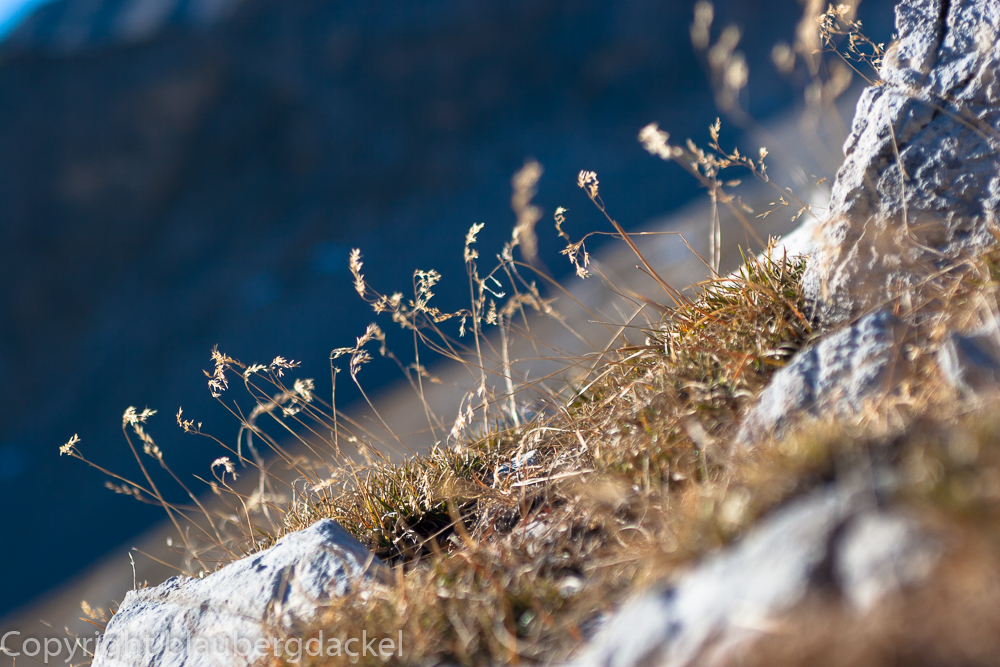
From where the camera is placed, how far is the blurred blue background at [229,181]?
809 inches

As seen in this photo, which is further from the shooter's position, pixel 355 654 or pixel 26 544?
pixel 26 544

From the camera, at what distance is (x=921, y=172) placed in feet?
6.18

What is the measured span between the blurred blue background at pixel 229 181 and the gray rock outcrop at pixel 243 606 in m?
15.9

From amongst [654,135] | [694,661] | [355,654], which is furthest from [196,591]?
[654,135]

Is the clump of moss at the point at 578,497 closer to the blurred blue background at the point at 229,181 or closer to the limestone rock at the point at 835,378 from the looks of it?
the limestone rock at the point at 835,378

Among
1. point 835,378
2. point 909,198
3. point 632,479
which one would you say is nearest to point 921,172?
point 909,198

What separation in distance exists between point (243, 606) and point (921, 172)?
240 cm

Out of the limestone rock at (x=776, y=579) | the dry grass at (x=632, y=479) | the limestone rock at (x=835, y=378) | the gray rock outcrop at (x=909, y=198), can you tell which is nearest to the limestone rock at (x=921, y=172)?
the gray rock outcrop at (x=909, y=198)

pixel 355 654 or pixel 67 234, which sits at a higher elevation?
pixel 67 234

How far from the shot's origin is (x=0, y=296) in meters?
22.1

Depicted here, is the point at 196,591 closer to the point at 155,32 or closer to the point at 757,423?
the point at 757,423

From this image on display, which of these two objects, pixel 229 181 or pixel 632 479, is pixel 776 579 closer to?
pixel 632 479

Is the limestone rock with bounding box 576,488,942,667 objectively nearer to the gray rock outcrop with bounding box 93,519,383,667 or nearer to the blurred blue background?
the gray rock outcrop with bounding box 93,519,383,667

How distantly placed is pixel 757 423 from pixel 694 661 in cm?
76
